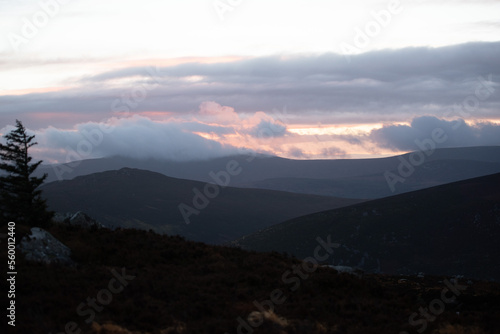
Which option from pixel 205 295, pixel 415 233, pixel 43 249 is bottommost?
pixel 205 295

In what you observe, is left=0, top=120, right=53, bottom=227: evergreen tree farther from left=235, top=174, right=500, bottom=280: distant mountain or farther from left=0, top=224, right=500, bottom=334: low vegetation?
left=235, top=174, right=500, bottom=280: distant mountain

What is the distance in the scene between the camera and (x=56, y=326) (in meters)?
17.2

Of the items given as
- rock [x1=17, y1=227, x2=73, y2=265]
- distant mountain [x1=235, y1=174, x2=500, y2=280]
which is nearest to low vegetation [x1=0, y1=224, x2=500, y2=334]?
rock [x1=17, y1=227, x2=73, y2=265]

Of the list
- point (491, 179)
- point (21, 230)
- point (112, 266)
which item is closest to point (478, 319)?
point (112, 266)

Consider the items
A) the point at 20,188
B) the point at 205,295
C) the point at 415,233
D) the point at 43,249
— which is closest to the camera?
the point at 205,295

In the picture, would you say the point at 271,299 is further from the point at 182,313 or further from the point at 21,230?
the point at 21,230

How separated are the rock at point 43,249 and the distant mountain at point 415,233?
377 ft

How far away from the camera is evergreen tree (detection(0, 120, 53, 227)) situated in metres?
31.3

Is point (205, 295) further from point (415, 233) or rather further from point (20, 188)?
point (415, 233)

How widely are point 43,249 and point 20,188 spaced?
9.22 metres

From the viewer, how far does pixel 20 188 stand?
1252 inches

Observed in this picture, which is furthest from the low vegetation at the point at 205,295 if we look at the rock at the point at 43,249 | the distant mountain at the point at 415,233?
the distant mountain at the point at 415,233

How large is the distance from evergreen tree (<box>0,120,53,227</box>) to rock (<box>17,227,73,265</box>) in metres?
6.03

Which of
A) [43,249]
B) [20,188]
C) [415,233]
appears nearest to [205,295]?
[43,249]
